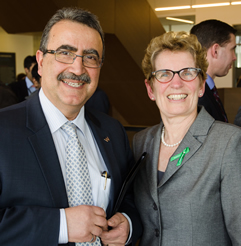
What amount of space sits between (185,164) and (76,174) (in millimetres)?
565

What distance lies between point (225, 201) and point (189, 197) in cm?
17

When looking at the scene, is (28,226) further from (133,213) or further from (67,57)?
(67,57)

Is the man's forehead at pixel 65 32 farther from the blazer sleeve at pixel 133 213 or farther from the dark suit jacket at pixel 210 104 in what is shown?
the dark suit jacket at pixel 210 104

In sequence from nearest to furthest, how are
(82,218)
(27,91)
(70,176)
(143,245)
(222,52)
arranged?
(82,218), (70,176), (143,245), (222,52), (27,91)

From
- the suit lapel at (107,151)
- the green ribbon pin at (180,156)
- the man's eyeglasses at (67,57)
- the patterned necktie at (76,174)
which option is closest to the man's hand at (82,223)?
the patterned necktie at (76,174)

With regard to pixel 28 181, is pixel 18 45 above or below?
above

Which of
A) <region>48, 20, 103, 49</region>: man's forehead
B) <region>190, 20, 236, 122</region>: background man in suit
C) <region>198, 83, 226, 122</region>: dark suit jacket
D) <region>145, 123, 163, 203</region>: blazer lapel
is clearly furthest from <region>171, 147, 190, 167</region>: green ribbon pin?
<region>190, 20, 236, 122</region>: background man in suit

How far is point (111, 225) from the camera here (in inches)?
64.9

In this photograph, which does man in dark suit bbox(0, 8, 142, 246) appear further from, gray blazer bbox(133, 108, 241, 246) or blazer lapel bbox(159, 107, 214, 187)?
blazer lapel bbox(159, 107, 214, 187)

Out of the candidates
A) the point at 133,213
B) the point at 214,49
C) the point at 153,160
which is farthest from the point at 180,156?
the point at 214,49

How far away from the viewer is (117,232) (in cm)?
169

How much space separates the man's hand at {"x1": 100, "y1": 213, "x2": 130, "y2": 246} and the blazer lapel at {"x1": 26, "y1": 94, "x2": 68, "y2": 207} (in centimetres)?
27

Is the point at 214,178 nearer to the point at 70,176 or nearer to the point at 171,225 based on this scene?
Result: the point at 171,225

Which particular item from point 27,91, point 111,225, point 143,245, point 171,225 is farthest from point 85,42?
point 27,91
